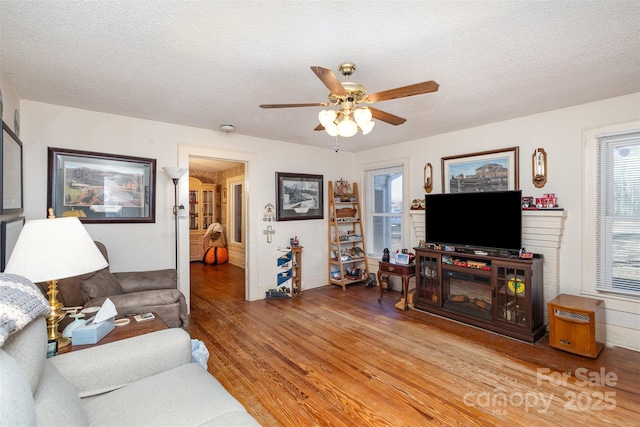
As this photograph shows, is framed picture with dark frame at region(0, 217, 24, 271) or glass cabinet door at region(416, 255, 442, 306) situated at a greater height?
framed picture with dark frame at region(0, 217, 24, 271)

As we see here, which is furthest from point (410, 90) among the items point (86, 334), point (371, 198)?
point (371, 198)

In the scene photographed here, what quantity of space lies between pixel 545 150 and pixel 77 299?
4808mm

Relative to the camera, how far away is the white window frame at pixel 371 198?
488cm

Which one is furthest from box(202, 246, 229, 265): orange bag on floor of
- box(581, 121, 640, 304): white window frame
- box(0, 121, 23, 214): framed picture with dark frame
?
box(581, 121, 640, 304): white window frame

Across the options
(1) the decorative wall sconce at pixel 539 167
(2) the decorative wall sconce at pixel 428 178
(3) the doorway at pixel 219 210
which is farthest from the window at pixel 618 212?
(3) the doorway at pixel 219 210

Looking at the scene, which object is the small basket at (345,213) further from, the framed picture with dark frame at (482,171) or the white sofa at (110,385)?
the white sofa at (110,385)

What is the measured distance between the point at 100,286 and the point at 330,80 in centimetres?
245

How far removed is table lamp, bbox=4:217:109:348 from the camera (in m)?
1.44

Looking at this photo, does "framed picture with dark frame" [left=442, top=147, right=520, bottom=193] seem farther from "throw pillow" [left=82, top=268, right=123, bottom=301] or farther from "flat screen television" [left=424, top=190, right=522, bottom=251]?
"throw pillow" [left=82, top=268, right=123, bottom=301]

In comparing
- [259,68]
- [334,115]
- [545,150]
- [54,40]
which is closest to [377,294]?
[545,150]

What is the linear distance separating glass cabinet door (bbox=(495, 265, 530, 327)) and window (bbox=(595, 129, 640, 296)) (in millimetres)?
740

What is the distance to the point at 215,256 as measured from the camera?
7406 mm

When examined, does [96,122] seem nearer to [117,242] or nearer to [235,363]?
[117,242]

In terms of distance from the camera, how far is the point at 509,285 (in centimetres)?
326
